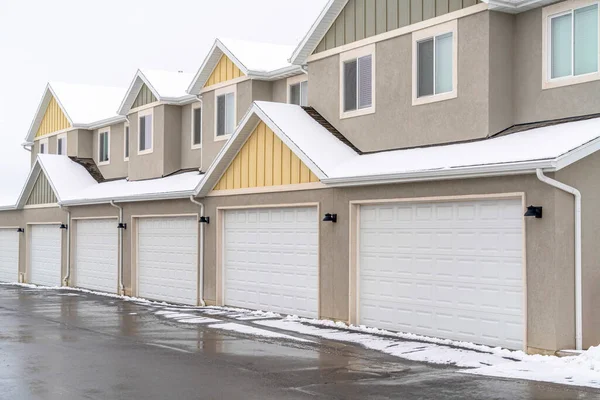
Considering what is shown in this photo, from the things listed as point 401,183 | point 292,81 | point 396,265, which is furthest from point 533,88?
point 292,81

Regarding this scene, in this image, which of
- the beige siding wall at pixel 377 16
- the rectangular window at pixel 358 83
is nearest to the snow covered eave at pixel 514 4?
the beige siding wall at pixel 377 16

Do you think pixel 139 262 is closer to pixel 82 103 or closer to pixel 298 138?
pixel 298 138

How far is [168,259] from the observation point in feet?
76.3

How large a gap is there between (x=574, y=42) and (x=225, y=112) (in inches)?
467

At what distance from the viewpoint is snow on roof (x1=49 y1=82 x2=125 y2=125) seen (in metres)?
32.6

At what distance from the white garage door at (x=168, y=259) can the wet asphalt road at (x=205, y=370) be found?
212 inches

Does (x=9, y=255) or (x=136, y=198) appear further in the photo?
(x=9, y=255)

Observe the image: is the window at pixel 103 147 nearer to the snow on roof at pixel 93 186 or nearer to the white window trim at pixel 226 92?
the snow on roof at pixel 93 186

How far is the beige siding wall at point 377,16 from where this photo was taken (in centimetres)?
1588

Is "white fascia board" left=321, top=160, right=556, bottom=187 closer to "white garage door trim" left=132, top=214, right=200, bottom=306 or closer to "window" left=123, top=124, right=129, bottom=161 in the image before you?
"white garage door trim" left=132, top=214, right=200, bottom=306

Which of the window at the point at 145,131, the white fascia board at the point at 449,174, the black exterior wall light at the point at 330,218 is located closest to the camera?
the white fascia board at the point at 449,174

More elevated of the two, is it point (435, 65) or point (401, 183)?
point (435, 65)

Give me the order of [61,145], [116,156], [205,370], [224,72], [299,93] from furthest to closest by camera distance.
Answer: [61,145], [116,156], [224,72], [299,93], [205,370]

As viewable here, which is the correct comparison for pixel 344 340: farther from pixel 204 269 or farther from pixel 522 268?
pixel 204 269
